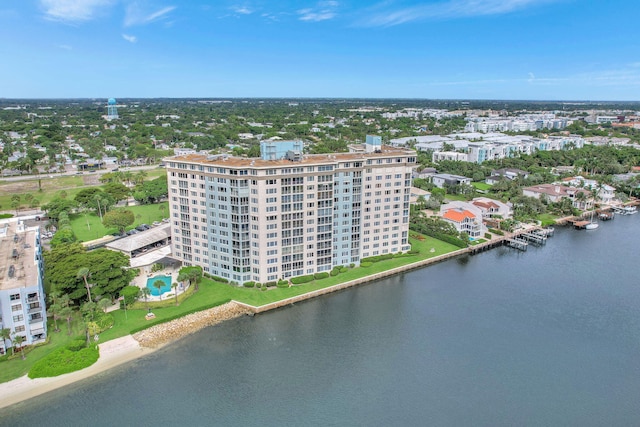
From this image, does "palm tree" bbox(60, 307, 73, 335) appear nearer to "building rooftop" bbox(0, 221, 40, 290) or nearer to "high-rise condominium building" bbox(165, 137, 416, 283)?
"building rooftop" bbox(0, 221, 40, 290)

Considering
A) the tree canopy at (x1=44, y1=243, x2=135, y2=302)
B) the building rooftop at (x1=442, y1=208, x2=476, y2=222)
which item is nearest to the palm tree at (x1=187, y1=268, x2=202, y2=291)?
the tree canopy at (x1=44, y1=243, x2=135, y2=302)

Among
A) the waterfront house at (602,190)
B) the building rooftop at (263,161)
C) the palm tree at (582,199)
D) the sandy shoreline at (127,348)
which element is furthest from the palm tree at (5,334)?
the waterfront house at (602,190)

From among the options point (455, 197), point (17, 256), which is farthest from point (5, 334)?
point (455, 197)

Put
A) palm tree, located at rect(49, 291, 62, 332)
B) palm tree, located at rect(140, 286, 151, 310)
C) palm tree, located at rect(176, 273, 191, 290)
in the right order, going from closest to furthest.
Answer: palm tree, located at rect(49, 291, 62, 332) < palm tree, located at rect(140, 286, 151, 310) < palm tree, located at rect(176, 273, 191, 290)

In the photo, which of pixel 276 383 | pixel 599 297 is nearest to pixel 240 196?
pixel 276 383

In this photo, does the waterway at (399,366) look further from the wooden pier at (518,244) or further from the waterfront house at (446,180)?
the waterfront house at (446,180)

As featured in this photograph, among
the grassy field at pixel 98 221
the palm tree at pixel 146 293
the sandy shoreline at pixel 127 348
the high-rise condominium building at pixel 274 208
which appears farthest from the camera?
the grassy field at pixel 98 221

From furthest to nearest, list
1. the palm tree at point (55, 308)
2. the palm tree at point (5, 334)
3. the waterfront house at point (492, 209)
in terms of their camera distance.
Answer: the waterfront house at point (492, 209)
the palm tree at point (55, 308)
the palm tree at point (5, 334)
